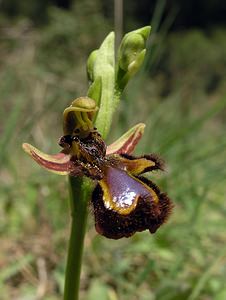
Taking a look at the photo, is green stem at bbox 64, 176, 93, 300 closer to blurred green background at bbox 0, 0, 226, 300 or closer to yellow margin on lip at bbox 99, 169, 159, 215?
yellow margin on lip at bbox 99, 169, 159, 215

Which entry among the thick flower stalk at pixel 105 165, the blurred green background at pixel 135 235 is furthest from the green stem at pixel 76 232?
the blurred green background at pixel 135 235

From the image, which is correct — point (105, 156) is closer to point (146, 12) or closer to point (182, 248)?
point (182, 248)

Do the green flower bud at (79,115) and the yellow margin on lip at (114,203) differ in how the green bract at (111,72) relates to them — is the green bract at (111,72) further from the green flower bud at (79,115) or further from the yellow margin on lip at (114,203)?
the yellow margin on lip at (114,203)

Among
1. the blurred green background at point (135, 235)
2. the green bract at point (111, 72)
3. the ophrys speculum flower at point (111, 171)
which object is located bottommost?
the blurred green background at point (135, 235)

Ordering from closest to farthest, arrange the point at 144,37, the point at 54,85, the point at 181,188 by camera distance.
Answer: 1. the point at 144,37
2. the point at 181,188
3. the point at 54,85

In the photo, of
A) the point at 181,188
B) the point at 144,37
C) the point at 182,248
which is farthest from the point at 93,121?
the point at 181,188

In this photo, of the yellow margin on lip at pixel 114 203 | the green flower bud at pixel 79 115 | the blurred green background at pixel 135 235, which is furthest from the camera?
the blurred green background at pixel 135 235

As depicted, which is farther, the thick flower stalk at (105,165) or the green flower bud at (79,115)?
the green flower bud at (79,115)

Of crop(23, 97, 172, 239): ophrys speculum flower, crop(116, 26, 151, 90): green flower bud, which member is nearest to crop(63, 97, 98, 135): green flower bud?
crop(23, 97, 172, 239): ophrys speculum flower

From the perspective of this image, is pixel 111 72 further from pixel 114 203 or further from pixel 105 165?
pixel 114 203
